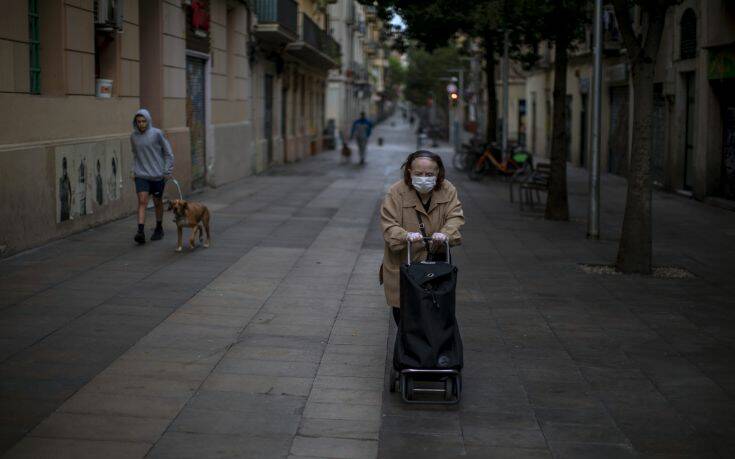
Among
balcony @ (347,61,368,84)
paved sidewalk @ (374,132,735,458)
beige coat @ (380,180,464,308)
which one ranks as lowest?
paved sidewalk @ (374,132,735,458)

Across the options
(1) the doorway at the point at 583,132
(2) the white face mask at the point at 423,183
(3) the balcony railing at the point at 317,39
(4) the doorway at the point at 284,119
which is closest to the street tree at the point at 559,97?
(2) the white face mask at the point at 423,183

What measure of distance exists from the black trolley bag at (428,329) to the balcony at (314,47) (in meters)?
26.2

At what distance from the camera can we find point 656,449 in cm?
524

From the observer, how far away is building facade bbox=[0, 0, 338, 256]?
11.5 m

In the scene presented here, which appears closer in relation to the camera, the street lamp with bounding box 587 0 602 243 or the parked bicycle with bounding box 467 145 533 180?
the street lamp with bounding box 587 0 602 243

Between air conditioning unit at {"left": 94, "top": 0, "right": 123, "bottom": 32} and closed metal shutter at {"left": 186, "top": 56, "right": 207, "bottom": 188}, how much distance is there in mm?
5293

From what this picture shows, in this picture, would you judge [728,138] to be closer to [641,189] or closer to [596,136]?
[596,136]

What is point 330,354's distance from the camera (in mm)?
7211

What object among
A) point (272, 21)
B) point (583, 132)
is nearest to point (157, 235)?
point (272, 21)

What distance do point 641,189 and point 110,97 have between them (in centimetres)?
815

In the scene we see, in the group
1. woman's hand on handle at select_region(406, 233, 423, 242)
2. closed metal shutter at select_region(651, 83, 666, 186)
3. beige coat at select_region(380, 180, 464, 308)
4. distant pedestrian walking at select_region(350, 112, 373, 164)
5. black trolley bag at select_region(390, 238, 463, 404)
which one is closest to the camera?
black trolley bag at select_region(390, 238, 463, 404)

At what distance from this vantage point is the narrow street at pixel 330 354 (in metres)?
5.34

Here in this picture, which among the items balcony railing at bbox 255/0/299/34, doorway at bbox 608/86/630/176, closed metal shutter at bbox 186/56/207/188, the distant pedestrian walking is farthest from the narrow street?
the distant pedestrian walking

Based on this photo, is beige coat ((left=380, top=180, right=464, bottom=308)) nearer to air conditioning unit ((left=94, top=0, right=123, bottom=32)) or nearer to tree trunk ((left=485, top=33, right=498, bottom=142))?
air conditioning unit ((left=94, top=0, right=123, bottom=32))
